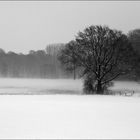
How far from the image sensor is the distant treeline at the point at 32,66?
11780 cm

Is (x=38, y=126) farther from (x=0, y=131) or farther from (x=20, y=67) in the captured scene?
(x=20, y=67)

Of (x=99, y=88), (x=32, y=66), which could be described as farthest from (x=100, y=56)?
(x=32, y=66)

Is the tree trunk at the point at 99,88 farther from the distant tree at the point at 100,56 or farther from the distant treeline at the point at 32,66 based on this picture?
the distant treeline at the point at 32,66

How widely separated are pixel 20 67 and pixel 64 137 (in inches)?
4957

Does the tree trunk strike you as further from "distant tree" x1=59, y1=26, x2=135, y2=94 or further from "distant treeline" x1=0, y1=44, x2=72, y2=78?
"distant treeline" x1=0, y1=44, x2=72, y2=78

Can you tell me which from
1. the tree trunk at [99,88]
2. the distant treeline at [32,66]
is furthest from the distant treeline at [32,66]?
the tree trunk at [99,88]

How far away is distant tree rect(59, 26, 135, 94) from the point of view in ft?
131

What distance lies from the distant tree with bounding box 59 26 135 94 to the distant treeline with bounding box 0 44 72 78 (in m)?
66.7

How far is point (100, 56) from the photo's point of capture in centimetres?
4078

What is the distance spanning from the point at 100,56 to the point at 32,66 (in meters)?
A: 102

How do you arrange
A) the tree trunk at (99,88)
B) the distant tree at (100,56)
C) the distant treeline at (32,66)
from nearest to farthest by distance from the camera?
1. the tree trunk at (99,88)
2. the distant tree at (100,56)
3. the distant treeline at (32,66)

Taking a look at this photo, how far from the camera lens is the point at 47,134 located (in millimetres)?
12570

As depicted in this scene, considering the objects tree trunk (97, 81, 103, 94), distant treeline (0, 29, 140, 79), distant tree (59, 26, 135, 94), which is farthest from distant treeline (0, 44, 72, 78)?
tree trunk (97, 81, 103, 94)

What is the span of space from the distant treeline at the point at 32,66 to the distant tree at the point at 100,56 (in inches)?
2624
